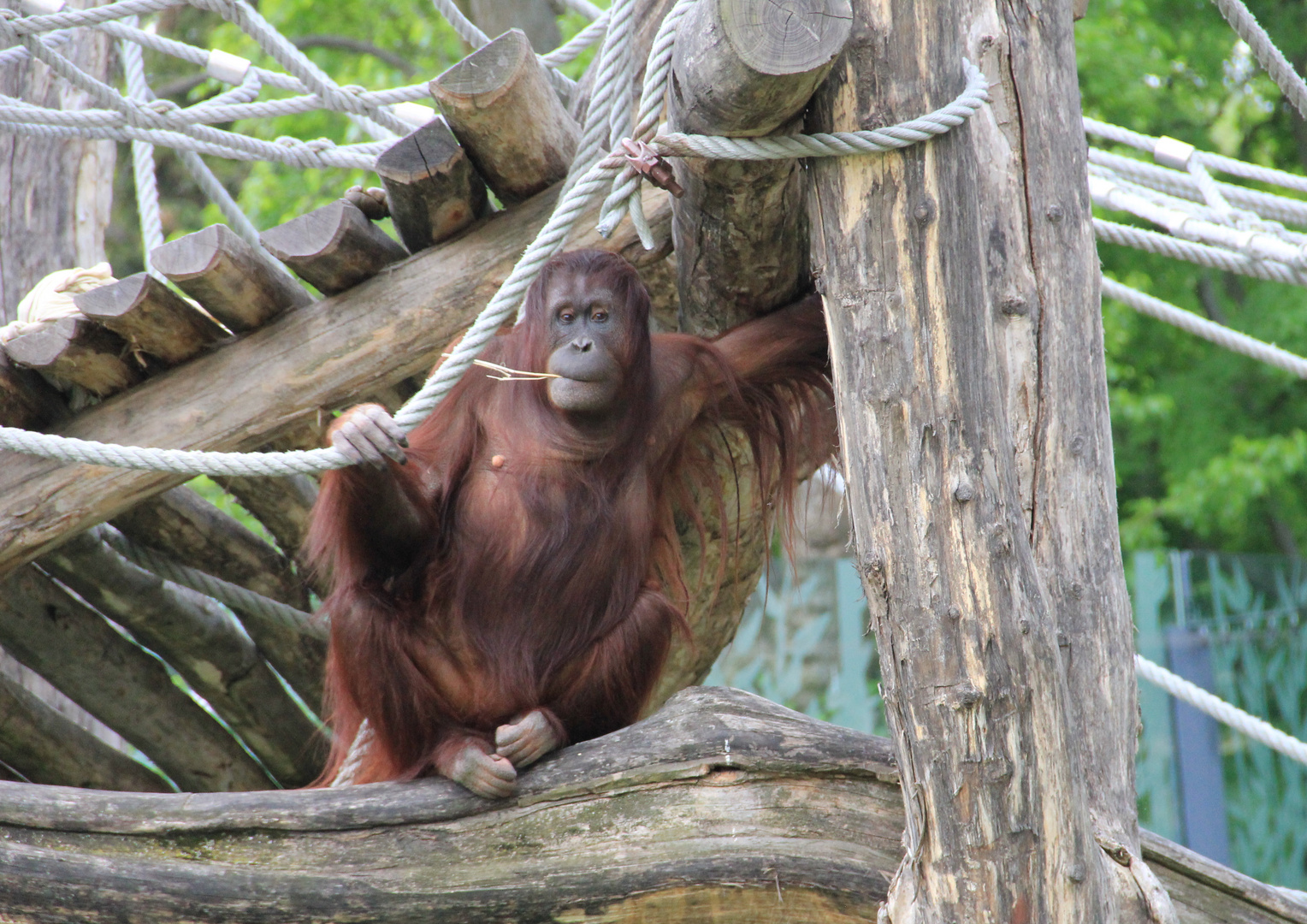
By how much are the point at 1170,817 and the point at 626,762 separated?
6684 millimetres

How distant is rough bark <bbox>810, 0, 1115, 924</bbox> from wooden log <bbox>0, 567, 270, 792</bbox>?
288 cm

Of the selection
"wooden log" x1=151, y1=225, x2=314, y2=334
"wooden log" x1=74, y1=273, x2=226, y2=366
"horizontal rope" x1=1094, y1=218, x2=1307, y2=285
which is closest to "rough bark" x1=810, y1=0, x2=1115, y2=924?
"wooden log" x1=151, y1=225, x2=314, y2=334

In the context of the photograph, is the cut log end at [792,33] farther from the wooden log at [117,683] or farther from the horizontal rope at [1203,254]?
the wooden log at [117,683]

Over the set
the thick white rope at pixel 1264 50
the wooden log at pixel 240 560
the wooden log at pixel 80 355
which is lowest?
the wooden log at pixel 240 560

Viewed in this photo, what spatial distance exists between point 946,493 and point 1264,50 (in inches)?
80.8

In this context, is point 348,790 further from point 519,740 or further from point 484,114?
point 484,114

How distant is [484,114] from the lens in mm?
3174

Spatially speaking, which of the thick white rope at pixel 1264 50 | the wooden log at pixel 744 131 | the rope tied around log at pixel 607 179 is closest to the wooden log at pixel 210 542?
the rope tied around log at pixel 607 179

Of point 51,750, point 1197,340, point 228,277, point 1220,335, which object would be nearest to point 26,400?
point 228,277

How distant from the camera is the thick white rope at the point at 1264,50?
10.5 ft

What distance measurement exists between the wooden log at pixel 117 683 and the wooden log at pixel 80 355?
30.1 inches

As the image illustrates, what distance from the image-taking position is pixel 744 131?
2.24m

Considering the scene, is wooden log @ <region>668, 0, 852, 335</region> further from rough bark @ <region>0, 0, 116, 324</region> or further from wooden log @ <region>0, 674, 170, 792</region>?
rough bark @ <region>0, 0, 116, 324</region>

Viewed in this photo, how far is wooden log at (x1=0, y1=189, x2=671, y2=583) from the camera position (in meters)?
3.42
